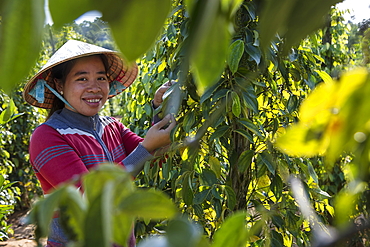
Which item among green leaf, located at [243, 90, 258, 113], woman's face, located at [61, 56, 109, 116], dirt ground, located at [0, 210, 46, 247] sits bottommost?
dirt ground, located at [0, 210, 46, 247]

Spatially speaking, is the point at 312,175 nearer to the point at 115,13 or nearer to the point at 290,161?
the point at 290,161

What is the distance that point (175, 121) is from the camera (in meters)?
1.18

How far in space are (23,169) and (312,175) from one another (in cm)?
405

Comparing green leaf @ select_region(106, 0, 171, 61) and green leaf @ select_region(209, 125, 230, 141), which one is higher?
green leaf @ select_region(106, 0, 171, 61)

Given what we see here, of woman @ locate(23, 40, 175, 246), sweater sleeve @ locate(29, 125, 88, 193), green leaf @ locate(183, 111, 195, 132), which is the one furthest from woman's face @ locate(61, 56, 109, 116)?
green leaf @ locate(183, 111, 195, 132)

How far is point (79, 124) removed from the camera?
1.46 m

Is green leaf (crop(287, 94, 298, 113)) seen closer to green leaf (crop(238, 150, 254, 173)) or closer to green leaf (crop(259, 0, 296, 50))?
green leaf (crop(238, 150, 254, 173))

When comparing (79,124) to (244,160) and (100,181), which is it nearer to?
(244,160)

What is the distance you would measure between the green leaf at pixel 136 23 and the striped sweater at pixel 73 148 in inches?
35.9

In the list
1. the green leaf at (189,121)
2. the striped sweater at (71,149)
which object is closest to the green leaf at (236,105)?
the green leaf at (189,121)

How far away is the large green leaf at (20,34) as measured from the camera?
0.18 meters

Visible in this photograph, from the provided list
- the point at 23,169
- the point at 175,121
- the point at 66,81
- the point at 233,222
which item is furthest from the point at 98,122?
the point at 23,169

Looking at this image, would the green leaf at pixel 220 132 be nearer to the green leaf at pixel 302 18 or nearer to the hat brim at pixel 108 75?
the hat brim at pixel 108 75

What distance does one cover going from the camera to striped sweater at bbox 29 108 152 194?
124 cm
